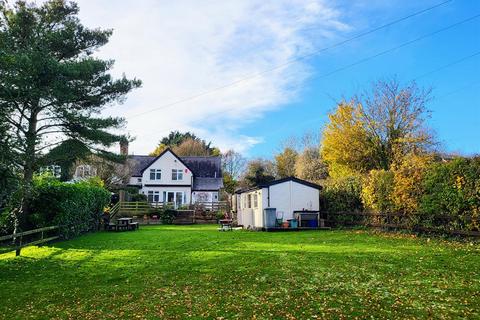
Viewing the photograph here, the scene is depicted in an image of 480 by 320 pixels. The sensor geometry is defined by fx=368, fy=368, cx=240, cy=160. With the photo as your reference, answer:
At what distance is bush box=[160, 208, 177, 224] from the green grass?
66.3 ft

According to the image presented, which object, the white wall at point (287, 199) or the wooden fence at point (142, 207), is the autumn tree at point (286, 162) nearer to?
the wooden fence at point (142, 207)

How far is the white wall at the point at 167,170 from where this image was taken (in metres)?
46.0

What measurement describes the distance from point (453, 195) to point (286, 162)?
37.5 m

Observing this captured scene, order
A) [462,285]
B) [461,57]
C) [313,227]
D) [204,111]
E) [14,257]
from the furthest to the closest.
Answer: [204,111] → [313,227] → [461,57] → [14,257] → [462,285]

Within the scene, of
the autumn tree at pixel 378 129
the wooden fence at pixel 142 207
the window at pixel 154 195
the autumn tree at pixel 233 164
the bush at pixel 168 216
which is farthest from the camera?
the autumn tree at pixel 233 164

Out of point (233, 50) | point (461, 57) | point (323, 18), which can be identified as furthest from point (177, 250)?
point (461, 57)

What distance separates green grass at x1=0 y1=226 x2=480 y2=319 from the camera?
5.87 m

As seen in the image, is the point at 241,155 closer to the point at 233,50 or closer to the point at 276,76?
the point at 276,76

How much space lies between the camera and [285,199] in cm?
2216

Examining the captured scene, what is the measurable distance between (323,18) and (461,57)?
6580 millimetres

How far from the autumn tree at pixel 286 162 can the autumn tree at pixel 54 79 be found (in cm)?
3185

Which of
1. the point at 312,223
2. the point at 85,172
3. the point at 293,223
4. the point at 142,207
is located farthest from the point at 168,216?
the point at 85,172

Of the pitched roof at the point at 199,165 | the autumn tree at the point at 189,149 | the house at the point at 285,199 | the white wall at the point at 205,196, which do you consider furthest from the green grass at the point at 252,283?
the autumn tree at the point at 189,149

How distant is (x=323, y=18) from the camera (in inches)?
573
